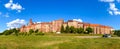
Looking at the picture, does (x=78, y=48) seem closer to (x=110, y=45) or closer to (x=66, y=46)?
(x=66, y=46)

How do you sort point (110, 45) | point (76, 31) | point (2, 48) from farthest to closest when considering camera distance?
point (76, 31) → point (110, 45) → point (2, 48)

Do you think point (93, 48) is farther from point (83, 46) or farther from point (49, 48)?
point (49, 48)

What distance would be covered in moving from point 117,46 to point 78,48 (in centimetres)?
651

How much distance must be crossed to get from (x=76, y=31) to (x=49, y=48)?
154328mm

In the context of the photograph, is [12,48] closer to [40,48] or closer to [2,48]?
[2,48]

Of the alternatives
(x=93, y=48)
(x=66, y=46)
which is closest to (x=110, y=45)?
(x=93, y=48)

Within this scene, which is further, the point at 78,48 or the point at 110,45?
the point at 110,45

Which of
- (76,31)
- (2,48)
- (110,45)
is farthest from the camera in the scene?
(76,31)

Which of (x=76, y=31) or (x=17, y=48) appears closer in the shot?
(x=17, y=48)

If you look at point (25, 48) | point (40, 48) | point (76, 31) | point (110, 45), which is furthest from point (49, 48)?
point (76, 31)

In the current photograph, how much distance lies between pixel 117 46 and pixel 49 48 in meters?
10.9

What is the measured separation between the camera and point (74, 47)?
3778cm

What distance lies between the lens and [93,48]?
36812 mm

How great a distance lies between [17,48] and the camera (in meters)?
36.8
